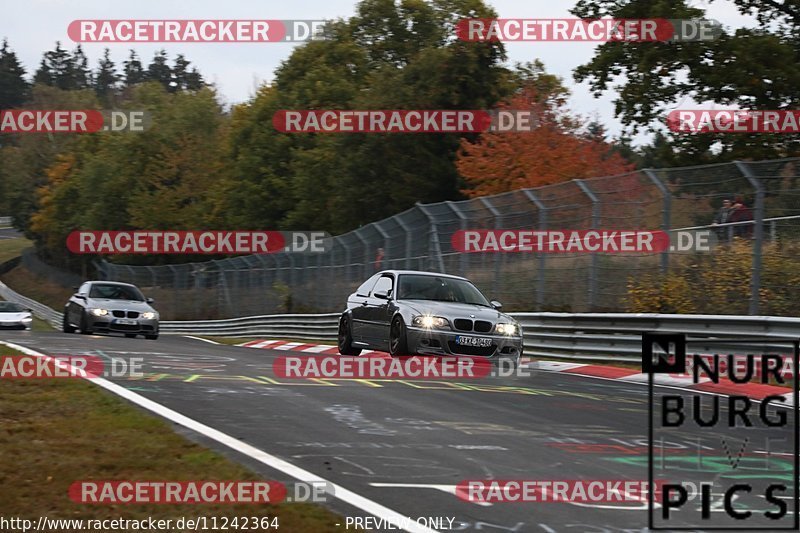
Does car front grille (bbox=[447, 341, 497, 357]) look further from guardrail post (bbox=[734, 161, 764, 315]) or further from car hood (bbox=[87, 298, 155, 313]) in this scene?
car hood (bbox=[87, 298, 155, 313])

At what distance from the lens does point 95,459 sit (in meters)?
7.32

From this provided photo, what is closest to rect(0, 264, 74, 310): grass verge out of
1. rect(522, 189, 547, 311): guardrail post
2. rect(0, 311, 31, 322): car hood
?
rect(0, 311, 31, 322): car hood

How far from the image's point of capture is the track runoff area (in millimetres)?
6301

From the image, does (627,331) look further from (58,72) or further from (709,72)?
(58,72)

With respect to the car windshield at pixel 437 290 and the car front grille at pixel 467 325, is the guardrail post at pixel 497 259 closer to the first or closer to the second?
the car windshield at pixel 437 290

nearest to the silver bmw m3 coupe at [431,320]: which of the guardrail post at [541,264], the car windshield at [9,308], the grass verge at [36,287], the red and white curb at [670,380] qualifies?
the red and white curb at [670,380]

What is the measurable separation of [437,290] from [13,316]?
89.2 ft

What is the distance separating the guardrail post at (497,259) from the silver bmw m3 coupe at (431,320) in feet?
13.9

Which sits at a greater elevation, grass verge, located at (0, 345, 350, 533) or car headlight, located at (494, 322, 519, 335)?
car headlight, located at (494, 322, 519, 335)

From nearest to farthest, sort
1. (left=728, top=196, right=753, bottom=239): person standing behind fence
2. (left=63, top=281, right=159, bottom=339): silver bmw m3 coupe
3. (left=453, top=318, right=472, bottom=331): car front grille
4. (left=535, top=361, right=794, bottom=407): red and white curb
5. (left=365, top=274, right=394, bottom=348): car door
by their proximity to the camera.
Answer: (left=535, top=361, right=794, bottom=407): red and white curb → (left=728, top=196, right=753, bottom=239): person standing behind fence → (left=453, top=318, right=472, bottom=331): car front grille → (left=365, top=274, right=394, bottom=348): car door → (left=63, top=281, right=159, bottom=339): silver bmw m3 coupe

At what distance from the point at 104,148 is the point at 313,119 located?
33388 millimetres

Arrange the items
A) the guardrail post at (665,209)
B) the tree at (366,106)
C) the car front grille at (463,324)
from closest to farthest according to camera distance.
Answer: the car front grille at (463,324) < the guardrail post at (665,209) < the tree at (366,106)

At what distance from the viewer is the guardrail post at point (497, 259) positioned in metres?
21.8

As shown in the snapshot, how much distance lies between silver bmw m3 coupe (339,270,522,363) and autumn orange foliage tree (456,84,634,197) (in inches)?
1081
